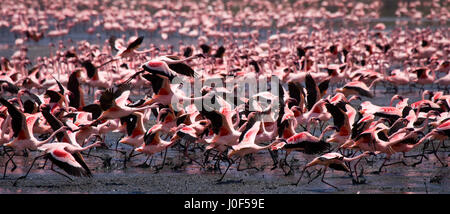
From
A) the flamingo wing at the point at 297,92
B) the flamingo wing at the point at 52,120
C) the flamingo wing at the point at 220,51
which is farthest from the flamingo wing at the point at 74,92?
the flamingo wing at the point at 220,51

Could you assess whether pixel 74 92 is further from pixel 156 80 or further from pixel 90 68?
pixel 90 68

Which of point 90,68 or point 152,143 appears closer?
point 152,143

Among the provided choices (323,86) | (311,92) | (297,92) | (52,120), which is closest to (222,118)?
(52,120)

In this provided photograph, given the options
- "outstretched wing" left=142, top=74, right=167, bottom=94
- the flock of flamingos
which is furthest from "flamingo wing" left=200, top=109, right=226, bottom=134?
"outstretched wing" left=142, top=74, right=167, bottom=94

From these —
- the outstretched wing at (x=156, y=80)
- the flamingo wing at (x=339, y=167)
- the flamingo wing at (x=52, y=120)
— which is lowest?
the flamingo wing at (x=339, y=167)

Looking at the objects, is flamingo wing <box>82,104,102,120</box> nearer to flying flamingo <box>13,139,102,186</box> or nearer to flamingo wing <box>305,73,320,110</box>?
flying flamingo <box>13,139,102,186</box>

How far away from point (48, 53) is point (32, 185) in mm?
17097

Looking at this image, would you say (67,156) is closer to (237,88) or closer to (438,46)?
(237,88)

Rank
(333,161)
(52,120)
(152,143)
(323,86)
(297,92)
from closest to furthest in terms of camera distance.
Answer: (333,161) → (52,120) → (152,143) → (297,92) → (323,86)

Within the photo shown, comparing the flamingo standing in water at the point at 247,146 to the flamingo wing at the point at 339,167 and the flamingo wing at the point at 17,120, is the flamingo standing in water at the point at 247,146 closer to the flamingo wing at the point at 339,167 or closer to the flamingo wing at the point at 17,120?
the flamingo wing at the point at 339,167

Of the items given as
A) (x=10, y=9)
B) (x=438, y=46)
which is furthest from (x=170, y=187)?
(x=10, y=9)

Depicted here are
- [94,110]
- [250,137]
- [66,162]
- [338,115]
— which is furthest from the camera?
[94,110]

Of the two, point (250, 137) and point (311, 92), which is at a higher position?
point (250, 137)

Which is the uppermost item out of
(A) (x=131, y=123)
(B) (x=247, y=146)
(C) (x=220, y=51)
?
(B) (x=247, y=146)
